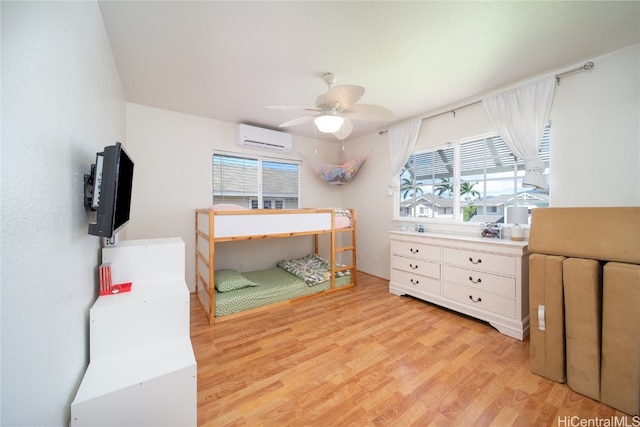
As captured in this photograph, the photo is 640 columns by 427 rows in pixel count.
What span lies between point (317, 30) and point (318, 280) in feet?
8.75

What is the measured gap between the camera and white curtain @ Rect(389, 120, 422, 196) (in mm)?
3361

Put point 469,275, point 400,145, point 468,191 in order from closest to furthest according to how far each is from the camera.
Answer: point 469,275 < point 468,191 < point 400,145

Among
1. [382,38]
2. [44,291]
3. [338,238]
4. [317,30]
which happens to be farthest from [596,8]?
[338,238]

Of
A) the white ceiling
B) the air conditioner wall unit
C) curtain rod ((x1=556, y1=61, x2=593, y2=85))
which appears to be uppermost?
the white ceiling

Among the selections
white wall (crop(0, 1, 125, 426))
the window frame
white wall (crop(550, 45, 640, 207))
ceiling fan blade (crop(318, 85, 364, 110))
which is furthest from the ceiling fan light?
white wall (crop(550, 45, 640, 207))

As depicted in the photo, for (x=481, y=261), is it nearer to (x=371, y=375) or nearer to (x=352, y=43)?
(x=371, y=375)

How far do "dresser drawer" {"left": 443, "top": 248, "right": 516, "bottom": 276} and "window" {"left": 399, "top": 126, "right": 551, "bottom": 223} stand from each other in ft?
1.92

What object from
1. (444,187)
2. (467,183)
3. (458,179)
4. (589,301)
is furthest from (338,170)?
(589,301)

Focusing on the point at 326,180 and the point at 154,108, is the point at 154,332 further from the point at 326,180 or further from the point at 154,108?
the point at 326,180

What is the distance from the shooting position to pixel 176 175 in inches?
124

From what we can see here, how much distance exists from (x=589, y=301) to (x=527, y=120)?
5.55 ft

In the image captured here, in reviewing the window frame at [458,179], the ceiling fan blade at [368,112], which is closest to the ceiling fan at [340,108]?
the ceiling fan blade at [368,112]

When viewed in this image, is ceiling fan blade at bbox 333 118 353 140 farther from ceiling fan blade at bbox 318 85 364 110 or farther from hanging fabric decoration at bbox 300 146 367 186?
hanging fabric decoration at bbox 300 146 367 186

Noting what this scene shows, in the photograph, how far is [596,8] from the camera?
58.9 inches
